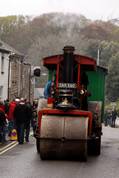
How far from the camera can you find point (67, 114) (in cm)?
1509

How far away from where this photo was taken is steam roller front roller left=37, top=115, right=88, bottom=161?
14.8 meters

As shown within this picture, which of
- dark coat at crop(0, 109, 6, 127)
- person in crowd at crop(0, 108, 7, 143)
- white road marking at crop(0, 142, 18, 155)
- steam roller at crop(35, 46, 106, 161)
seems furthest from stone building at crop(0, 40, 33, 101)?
steam roller at crop(35, 46, 106, 161)

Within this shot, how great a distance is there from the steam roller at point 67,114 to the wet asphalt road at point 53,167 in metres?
0.38

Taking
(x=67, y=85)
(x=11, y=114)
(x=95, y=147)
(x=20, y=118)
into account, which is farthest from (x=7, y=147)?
(x=67, y=85)

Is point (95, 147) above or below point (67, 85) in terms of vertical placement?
below

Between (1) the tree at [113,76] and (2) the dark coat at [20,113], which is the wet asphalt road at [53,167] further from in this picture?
(1) the tree at [113,76]

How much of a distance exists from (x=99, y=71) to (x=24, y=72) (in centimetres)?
3099

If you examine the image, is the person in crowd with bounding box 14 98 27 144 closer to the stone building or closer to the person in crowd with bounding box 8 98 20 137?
the person in crowd with bounding box 8 98 20 137

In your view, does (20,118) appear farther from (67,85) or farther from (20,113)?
(67,85)

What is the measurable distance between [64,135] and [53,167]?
1241 mm

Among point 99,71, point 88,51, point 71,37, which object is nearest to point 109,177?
point 99,71

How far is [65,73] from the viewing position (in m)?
15.5

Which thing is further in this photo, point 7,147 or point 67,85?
point 7,147

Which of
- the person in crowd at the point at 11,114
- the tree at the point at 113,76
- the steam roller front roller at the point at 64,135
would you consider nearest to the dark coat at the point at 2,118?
the person in crowd at the point at 11,114
